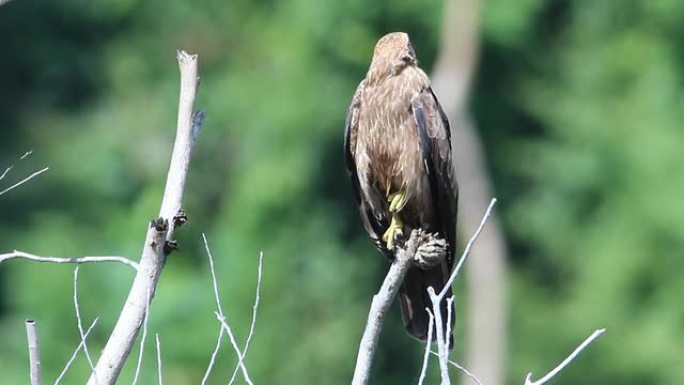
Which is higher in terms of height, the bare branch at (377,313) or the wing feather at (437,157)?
the wing feather at (437,157)

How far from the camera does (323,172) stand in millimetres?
16375

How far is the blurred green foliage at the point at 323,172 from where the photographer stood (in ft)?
50.9

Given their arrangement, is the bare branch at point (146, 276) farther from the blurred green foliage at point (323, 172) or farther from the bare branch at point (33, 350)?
the blurred green foliage at point (323, 172)

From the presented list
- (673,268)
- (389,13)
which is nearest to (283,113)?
(389,13)

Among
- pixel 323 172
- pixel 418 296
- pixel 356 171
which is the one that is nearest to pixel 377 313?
pixel 418 296

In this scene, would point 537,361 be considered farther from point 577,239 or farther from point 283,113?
point 283,113

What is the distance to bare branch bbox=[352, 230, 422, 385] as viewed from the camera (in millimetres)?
4844

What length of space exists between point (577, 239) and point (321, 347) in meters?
2.75

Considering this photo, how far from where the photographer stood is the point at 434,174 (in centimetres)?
681

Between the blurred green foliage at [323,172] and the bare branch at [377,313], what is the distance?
8.74 m

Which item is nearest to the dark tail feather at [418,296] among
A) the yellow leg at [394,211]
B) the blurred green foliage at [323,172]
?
the yellow leg at [394,211]

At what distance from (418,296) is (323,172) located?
9644 mm

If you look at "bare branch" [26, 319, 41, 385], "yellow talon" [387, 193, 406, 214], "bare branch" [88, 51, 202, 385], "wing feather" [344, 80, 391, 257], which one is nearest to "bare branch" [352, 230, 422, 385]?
"bare branch" [88, 51, 202, 385]

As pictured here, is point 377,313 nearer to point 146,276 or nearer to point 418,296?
point 146,276
